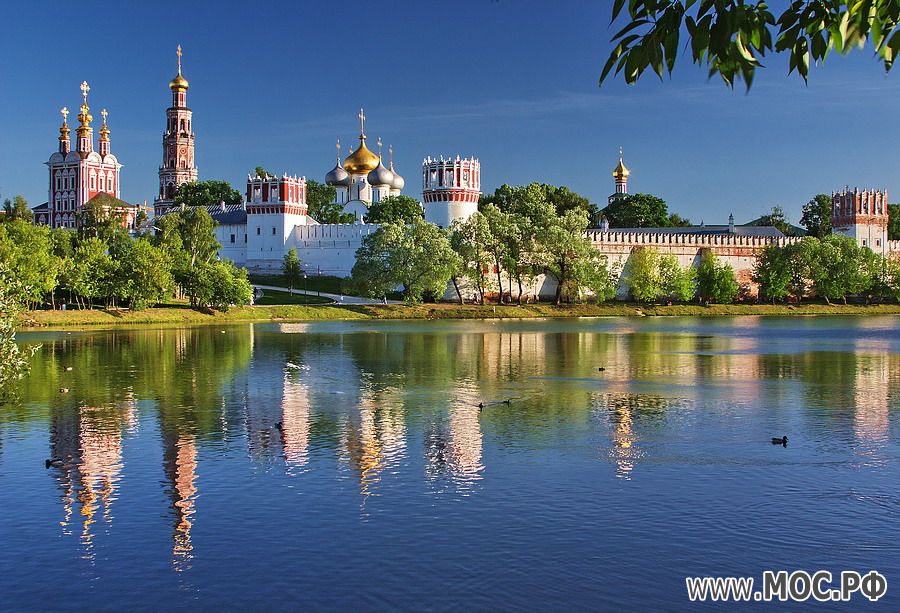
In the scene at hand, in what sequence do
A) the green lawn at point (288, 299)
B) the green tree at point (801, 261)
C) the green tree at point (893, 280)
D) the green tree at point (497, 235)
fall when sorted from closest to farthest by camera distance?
1. the green lawn at point (288, 299)
2. the green tree at point (497, 235)
3. the green tree at point (801, 261)
4. the green tree at point (893, 280)

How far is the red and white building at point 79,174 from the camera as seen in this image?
105 metres

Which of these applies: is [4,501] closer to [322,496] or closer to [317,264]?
[322,496]

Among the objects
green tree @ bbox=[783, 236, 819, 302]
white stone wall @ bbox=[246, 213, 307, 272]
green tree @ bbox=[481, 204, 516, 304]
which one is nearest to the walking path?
green tree @ bbox=[481, 204, 516, 304]

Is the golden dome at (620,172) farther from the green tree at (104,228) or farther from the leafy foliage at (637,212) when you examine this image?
the green tree at (104,228)

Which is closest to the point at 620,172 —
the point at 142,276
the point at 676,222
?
the point at 676,222

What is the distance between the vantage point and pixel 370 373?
90.1 feet

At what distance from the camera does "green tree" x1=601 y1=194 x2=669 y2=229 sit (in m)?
103

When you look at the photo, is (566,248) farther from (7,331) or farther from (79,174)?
(79,174)

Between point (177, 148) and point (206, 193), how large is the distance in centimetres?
970

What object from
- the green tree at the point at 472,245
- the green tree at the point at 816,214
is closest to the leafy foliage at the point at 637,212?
the green tree at the point at 816,214

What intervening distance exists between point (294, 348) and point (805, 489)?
25351 millimetres

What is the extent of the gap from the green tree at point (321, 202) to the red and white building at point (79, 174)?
1824cm

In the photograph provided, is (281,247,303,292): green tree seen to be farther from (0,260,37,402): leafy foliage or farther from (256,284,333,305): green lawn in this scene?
(0,260,37,402): leafy foliage

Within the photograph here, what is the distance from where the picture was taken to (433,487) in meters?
13.3
